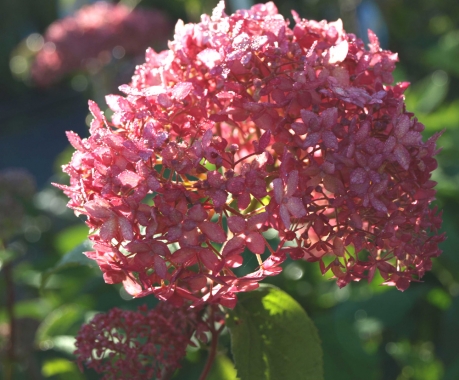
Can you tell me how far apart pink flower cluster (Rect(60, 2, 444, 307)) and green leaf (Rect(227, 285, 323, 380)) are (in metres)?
0.14

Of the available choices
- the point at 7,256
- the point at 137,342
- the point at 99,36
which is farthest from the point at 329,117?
the point at 99,36

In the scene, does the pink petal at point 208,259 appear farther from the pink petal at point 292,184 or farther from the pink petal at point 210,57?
the pink petal at point 210,57

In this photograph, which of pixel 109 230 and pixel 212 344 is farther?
pixel 212 344

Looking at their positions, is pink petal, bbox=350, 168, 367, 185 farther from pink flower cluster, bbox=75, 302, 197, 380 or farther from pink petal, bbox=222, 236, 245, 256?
pink flower cluster, bbox=75, 302, 197, 380

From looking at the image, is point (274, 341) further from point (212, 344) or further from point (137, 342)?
point (137, 342)

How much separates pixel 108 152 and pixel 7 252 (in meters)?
0.86

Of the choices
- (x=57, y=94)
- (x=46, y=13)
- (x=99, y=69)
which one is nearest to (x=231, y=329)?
(x=99, y=69)

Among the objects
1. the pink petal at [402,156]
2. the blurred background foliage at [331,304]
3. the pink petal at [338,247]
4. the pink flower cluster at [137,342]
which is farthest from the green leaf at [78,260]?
the pink petal at [402,156]

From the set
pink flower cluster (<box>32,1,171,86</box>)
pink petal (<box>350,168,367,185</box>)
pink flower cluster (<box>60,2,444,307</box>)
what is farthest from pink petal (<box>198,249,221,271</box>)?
pink flower cluster (<box>32,1,171,86</box>)

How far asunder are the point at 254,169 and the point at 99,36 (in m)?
3.47

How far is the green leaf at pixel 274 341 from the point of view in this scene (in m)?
0.98

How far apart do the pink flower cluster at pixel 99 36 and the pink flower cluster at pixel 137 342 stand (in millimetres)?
3257

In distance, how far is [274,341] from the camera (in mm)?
1000

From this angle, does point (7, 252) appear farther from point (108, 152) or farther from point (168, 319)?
point (108, 152)
